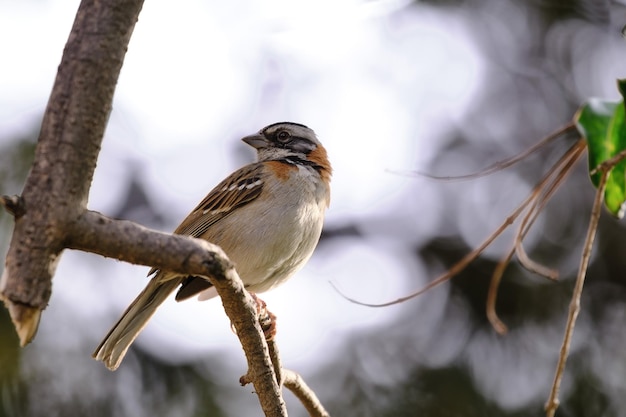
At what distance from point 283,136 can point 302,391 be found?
2.63 m

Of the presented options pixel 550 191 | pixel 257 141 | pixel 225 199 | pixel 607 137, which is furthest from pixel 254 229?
pixel 607 137

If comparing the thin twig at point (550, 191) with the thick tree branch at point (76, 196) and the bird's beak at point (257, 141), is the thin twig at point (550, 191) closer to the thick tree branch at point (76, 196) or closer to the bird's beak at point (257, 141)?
the thick tree branch at point (76, 196)

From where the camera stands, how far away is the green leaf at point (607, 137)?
3.69 metres

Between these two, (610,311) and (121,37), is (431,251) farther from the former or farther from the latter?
(121,37)

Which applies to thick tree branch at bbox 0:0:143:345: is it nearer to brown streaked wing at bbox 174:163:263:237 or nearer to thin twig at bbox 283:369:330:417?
thin twig at bbox 283:369:330:417

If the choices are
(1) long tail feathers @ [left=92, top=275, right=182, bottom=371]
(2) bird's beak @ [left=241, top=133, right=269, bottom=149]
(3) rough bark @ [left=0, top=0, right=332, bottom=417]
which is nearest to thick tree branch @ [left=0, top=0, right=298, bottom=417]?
(3) rough bark @ [left=0, top=0, right=332, bottom=417]

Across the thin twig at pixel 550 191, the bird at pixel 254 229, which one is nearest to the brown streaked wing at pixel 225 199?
the bird at pixel 254 229

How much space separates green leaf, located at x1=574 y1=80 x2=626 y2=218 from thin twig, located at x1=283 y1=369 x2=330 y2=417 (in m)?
1.70

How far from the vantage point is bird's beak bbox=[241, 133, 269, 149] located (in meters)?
6.60

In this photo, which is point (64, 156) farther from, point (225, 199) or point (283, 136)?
point (283, 136)

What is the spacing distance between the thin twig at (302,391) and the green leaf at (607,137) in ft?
5.59

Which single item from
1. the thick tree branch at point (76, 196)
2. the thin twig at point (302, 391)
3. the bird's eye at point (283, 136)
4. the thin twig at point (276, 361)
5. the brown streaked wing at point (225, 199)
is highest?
the thick tree branch at point (76, 196)

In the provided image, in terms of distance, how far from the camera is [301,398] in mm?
4504

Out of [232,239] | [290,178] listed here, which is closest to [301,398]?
[232,239]
